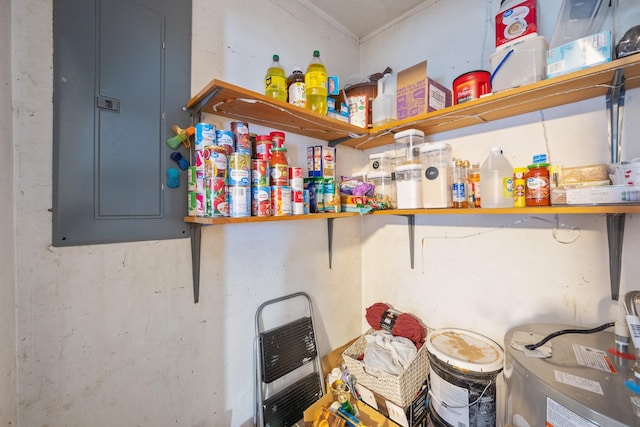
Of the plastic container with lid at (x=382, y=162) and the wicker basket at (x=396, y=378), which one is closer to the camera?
the wicker basket at (x=396, y=378)

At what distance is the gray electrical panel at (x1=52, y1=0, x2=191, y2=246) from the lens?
81cm

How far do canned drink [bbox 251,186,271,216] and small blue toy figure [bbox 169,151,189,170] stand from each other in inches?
11.5

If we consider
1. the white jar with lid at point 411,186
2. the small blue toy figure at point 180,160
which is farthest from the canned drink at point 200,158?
the white jar with lid at point 411,186

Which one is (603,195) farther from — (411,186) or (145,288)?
(145,288)

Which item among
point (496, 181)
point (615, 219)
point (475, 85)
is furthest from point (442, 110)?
point (615, 219)

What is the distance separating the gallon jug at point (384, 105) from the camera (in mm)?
1410

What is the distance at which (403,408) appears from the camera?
117 centimetres

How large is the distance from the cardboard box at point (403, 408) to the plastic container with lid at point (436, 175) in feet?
3.15

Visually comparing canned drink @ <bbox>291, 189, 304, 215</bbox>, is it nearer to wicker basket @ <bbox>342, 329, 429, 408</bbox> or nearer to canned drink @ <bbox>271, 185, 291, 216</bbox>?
canned drink @ <bbox>271, 185, 291, 216</bbox>

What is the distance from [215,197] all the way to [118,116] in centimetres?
44

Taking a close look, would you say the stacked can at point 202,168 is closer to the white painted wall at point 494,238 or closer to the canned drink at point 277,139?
the canned drink at point 277,139

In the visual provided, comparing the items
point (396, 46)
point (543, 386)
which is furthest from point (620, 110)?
point (396, 46)

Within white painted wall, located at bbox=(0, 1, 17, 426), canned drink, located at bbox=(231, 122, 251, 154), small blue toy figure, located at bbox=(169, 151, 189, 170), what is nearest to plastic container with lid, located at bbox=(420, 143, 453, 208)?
canned drink, located at bbox=(231, 122, 251, 154)

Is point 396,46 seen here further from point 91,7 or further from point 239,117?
point 91,7
